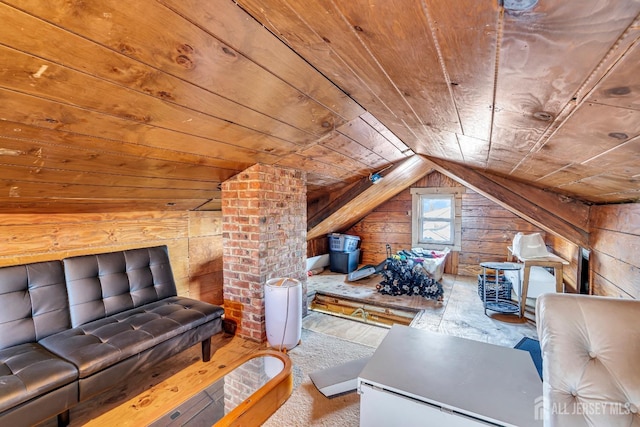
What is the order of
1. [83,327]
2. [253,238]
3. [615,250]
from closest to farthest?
[83,327] < [615,250] < [253,238]

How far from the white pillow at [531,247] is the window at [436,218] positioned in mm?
1846

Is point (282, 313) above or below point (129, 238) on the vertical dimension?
below

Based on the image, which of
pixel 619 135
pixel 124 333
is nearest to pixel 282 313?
pixel 124 333

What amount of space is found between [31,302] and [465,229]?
17.8 feet

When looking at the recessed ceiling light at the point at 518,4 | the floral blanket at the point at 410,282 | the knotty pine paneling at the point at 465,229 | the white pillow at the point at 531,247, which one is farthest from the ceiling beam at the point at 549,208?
the recessed ceiling light at the point at 518,4

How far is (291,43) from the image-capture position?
3.78 feet

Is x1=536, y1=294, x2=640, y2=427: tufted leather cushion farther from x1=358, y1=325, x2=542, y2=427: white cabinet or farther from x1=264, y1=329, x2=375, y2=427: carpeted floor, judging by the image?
x1=264, y1=329, x2=375, y2=427: carpeted floor

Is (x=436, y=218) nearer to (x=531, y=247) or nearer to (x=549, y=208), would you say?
(x=531, y=247)

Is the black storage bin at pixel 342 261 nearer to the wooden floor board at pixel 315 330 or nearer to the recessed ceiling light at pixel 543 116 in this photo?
the wooden floor board at pixel 315 330

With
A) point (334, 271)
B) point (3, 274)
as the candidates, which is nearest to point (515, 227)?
point (334, 271)

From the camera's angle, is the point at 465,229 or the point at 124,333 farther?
the point at 465,229

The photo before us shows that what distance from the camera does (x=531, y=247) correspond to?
305cm

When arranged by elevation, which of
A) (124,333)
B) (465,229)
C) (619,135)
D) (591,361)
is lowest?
(124,333)

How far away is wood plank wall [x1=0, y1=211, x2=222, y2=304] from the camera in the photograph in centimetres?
193
